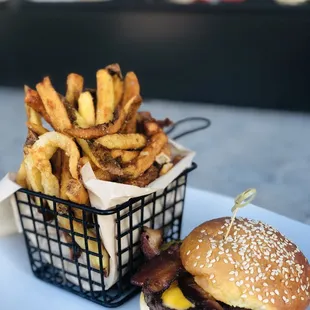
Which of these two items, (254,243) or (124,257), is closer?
(254,243)

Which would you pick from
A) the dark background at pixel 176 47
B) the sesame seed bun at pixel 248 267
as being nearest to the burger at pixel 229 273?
the sesame seed bun at pixel 248 267

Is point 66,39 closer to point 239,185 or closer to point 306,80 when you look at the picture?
point 306,80

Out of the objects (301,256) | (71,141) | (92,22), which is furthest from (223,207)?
(92,22)

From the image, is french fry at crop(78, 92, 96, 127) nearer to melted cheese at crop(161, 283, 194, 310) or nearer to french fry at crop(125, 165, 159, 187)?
french fry at crop(125, 165, 159, 187)

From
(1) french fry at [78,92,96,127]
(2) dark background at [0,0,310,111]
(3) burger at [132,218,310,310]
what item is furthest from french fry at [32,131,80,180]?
(2) dark background at [0,0,310,111]

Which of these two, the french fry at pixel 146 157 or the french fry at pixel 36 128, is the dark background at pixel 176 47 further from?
the french fry at pixel 36 128

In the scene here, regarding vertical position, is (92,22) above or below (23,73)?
above

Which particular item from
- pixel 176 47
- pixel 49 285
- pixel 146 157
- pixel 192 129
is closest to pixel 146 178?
pixel 146 157

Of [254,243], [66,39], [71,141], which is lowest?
[66,39]
